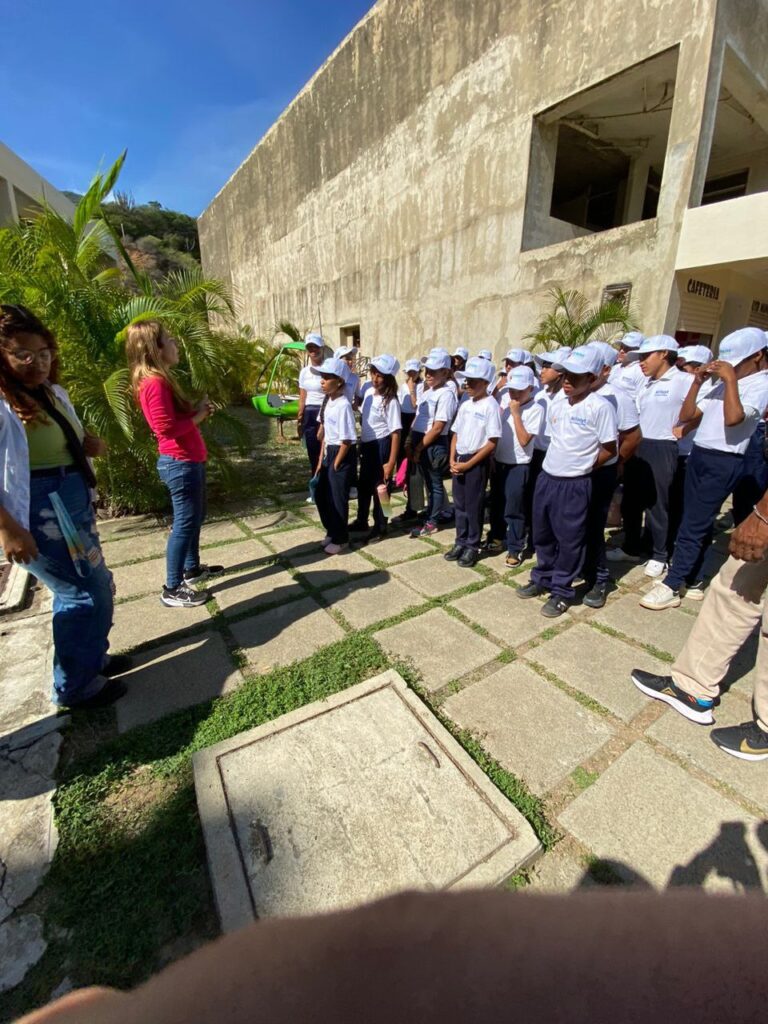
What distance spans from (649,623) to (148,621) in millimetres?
3468

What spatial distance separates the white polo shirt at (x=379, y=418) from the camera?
4.32m

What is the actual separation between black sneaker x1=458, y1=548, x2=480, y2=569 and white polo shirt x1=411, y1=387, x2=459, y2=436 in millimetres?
1221

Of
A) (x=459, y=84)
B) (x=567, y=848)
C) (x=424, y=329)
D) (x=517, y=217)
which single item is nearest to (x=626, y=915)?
(x=567, y=848)

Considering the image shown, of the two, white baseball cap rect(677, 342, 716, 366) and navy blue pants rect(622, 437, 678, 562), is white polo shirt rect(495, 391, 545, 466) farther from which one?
white baseball cap rect(677, 342, 716, 366)

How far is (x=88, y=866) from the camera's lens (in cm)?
159

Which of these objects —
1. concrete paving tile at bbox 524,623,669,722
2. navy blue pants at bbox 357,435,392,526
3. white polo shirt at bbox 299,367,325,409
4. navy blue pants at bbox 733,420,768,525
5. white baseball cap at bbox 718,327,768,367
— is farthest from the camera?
white polo shirt at bbox 299,367,325,409

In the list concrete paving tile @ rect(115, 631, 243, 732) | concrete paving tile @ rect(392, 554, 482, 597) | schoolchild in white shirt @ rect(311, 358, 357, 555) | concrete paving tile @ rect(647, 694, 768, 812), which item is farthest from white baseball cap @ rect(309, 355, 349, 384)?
concrete paving tile @ rect(647, 694, 768, 812)

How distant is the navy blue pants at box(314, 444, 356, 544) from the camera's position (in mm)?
4051

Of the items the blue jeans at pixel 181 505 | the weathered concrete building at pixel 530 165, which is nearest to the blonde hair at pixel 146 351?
the blue jeans at pixel 181 505

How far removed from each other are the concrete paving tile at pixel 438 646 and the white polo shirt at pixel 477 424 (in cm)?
144

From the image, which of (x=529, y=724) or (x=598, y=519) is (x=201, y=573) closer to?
→ (x=529, y=724)

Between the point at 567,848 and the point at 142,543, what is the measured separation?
165 inches

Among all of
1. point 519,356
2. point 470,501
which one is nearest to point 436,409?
point 470,501

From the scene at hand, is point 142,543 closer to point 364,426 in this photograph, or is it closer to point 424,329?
point 364,426
